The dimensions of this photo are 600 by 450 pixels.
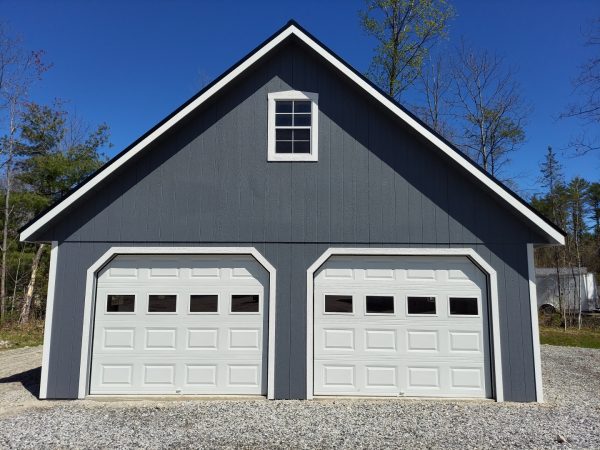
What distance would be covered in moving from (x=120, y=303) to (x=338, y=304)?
452 cm

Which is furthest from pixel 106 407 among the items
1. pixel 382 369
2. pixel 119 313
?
pixel 382 369

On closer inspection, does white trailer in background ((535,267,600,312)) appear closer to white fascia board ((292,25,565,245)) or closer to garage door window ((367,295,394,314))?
white fascia board ((292,25,565,245))

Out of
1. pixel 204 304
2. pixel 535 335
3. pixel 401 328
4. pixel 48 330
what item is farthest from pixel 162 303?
pixel 535 335

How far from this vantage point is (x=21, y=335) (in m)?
15.7

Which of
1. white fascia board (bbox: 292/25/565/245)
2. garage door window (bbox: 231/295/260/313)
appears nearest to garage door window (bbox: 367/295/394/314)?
garage door window (bbox: 231/295/260/313)

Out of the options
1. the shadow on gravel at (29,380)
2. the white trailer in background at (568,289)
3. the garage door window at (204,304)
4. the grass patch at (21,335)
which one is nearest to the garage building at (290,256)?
the garage door window at (204,304)

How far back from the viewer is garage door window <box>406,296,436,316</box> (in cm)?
778

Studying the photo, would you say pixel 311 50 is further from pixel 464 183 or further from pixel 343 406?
pixel 343 406

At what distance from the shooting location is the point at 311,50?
8141mm

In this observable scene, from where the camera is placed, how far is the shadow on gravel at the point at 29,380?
809cm

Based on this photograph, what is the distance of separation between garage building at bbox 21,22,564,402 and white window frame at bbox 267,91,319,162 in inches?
1.2

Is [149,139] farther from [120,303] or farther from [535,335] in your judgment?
[535,335]

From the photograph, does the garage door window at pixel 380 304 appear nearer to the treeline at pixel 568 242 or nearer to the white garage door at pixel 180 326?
the white garage door at pixel 180 326

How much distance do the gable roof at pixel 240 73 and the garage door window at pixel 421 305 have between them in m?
2.48
